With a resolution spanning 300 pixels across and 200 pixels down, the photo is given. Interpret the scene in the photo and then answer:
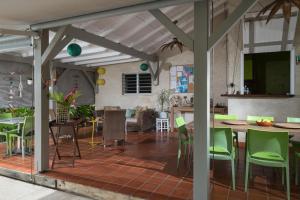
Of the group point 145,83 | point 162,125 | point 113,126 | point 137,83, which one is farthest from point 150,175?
point 137,83

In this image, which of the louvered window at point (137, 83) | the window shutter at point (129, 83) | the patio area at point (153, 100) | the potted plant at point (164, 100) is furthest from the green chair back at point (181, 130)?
the window shutter at point (129, 83)

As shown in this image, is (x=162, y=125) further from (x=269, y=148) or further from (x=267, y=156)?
(x=269, y=148)

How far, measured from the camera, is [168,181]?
3.40m

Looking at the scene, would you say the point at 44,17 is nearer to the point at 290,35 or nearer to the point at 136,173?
the point at 136,173

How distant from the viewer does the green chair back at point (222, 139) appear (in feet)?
10.5

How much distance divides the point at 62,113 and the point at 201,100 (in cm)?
261

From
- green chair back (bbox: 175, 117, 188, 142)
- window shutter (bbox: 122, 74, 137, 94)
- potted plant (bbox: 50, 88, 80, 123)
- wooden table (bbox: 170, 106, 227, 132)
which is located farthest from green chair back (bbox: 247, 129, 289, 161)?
window shutter (bbox: 122, 74, 137, 94)

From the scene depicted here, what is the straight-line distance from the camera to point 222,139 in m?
3.26

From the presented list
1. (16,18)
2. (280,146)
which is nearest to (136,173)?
(280,146)

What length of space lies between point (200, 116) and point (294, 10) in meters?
4.50

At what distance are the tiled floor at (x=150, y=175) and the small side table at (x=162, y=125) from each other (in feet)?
9.18

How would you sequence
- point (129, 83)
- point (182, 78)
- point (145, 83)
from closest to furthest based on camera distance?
point (182, 78) < point (145, 83) < point (129, 83)

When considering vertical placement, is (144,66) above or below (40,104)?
above

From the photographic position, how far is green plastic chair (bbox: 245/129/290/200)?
2777 mm
